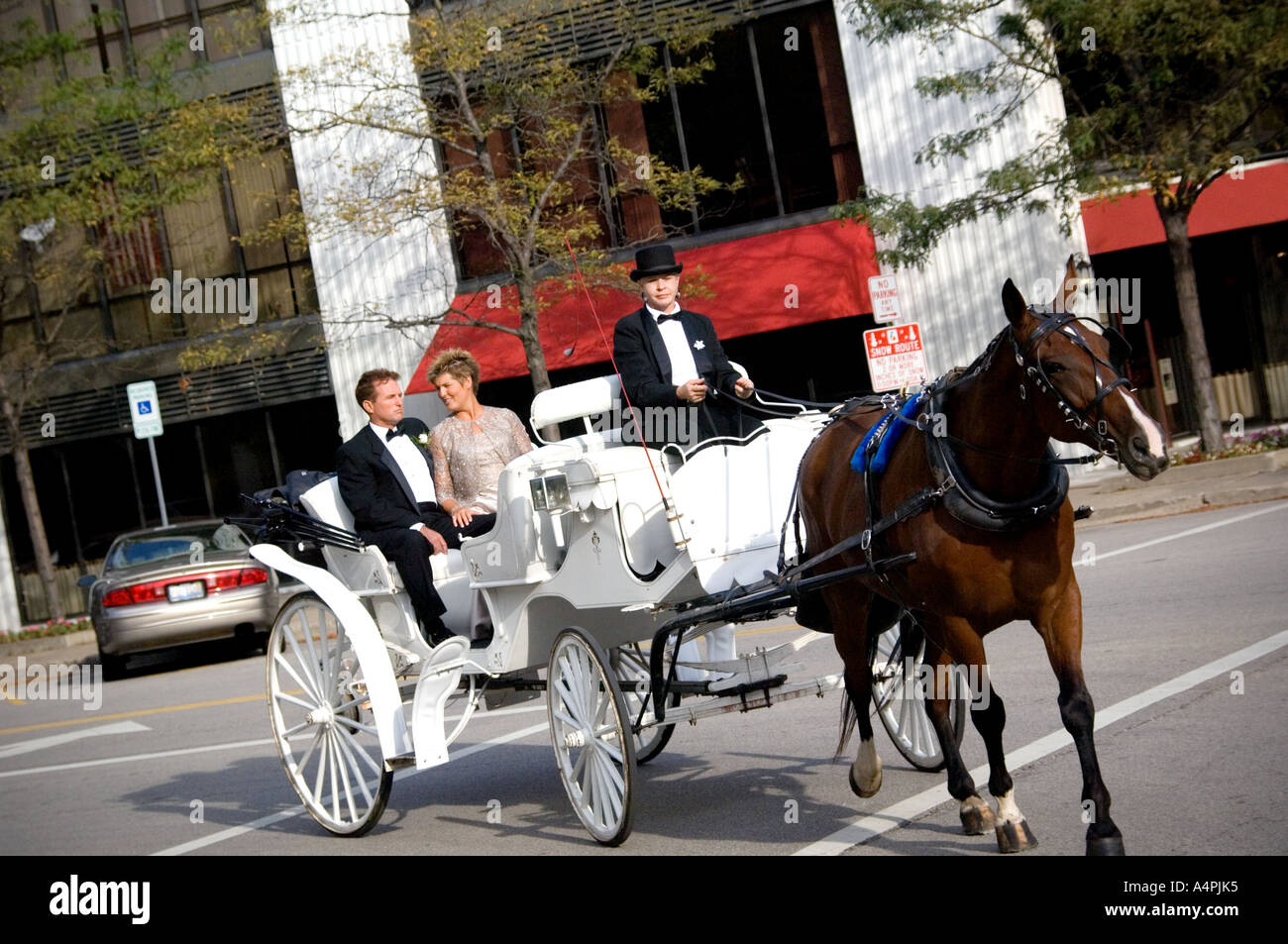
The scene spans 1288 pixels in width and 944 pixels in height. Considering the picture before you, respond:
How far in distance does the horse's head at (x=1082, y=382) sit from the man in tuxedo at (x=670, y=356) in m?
2.17

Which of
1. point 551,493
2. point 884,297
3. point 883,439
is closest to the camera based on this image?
point 883,439

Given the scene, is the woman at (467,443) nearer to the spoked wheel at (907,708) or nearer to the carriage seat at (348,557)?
the carriage seat at (348,557)

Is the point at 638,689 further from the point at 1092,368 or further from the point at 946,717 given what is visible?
the point at 1092,368

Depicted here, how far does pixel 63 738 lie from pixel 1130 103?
14.8 metres

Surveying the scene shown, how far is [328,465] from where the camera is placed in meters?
26.3

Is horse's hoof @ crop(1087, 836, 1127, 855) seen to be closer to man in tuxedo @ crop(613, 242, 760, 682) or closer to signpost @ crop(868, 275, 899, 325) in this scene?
man in tuxedo @ crop(613, 242, 760, 682)

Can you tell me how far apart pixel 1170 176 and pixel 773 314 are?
562 cm

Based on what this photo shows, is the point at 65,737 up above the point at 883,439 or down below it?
below

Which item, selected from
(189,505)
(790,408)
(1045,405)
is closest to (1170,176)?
(790,408)

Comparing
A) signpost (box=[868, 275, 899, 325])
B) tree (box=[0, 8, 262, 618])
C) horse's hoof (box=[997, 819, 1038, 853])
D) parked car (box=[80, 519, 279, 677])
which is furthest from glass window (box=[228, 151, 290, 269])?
horse's hoof (box=[997, 819, 1038, 853])

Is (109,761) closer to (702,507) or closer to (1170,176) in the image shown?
(702,507)

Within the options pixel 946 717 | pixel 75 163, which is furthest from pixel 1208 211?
pixel 75 163

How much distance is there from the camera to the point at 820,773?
7273 millimetres

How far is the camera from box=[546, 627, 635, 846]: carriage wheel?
6.17 metres
